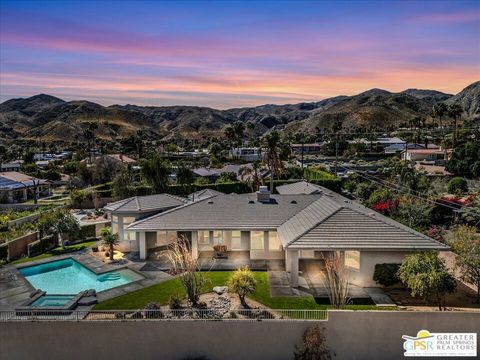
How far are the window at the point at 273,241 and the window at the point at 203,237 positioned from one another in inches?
165

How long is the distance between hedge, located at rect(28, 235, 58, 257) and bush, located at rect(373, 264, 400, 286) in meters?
23.5

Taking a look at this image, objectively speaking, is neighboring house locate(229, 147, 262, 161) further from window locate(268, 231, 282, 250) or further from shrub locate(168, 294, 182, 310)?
shrub locate(168, 294, 182, 310)

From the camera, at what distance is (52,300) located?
2025 cm

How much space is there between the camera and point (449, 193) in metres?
50.7

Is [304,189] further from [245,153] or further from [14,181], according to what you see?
[245,153]

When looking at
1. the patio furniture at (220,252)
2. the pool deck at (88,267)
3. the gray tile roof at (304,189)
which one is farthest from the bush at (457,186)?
the pool deck at (88,267)

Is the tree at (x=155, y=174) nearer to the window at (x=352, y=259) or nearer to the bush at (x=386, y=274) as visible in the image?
the window at (x=352, y=259)

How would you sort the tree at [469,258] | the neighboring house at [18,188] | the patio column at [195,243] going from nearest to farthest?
the tree at [469,258], the patio column at [195,243], the neighboring house at [18,188]

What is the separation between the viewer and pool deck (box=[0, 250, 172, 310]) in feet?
68.1

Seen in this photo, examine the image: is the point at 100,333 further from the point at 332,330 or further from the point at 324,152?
the point at 324,152

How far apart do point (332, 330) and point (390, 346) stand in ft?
7.70

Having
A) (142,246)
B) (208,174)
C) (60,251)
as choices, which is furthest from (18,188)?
(142,246)

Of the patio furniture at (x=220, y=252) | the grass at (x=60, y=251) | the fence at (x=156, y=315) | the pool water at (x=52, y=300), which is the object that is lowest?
the grass at (x=60, y=251)

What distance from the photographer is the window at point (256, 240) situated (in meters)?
27.0
